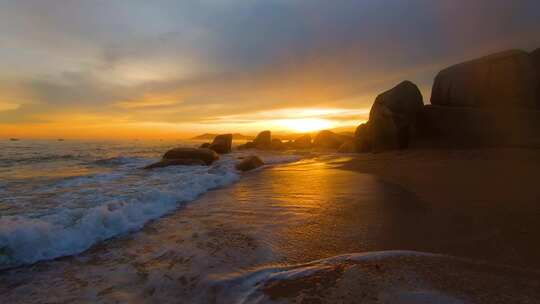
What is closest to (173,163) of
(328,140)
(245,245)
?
(245,245)

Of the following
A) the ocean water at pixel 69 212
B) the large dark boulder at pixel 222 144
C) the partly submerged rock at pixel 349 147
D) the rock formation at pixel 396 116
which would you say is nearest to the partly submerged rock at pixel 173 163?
the ocean water at pixel 69 212

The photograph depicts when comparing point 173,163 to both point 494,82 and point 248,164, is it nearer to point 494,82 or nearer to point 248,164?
point 248,164

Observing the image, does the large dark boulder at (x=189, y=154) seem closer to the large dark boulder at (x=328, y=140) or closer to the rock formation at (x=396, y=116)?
the rock formation at (x=396, y=116)

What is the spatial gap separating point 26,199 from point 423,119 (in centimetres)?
2160

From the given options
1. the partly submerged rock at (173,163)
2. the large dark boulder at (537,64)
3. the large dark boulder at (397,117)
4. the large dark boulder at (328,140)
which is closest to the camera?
the partly submerged rock at (173,163)

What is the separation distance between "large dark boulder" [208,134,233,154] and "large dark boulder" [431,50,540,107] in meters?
20.1

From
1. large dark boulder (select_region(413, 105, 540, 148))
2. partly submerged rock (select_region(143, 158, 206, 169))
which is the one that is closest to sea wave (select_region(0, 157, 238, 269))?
partly submerged rock (select_region(143, 158, 206, 169))

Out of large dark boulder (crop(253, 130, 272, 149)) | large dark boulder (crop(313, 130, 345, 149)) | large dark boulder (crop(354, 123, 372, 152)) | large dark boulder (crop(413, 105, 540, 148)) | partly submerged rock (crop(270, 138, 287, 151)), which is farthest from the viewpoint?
large dark boulder (crop(253, 130, 272, 149))

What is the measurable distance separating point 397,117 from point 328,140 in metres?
15.7

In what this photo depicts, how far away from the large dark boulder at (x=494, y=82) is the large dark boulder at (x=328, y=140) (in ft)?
47.2

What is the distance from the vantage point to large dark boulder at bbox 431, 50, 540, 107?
16688mm

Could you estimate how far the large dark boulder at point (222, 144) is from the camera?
2877 cm

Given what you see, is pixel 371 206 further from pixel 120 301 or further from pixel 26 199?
pixel 26 199

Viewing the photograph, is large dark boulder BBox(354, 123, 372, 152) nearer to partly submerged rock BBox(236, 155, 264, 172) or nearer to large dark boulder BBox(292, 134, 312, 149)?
partly submerged rock BBox(236, 155, 264, 172)
